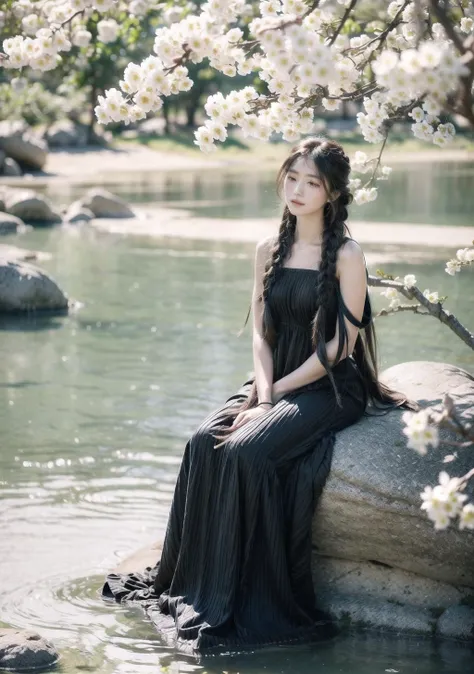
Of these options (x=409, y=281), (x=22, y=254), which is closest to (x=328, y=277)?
(x=409, y=281)

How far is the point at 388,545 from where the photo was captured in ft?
17.1

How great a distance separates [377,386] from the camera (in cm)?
566

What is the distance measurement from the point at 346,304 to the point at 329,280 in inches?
5.5

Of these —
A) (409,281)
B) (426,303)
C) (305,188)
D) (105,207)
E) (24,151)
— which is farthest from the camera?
(24,151)

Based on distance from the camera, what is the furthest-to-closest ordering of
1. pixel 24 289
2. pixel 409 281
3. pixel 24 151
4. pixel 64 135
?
pixel 64 135 < pixel 24 151 < pixel 24 289 < pixel 409 281

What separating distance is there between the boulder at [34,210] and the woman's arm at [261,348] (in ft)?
57.3

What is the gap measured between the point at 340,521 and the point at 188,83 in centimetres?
A: 210

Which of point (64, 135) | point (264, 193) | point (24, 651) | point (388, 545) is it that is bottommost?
point (24, 651)

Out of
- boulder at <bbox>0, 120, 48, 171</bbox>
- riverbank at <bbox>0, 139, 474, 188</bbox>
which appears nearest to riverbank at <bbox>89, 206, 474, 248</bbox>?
riverbank at <bbox>0, 139, 474, 188</bbox>

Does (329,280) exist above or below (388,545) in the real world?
above

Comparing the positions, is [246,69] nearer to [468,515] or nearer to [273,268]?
[273,268]

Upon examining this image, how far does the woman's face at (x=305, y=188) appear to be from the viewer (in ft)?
18.2

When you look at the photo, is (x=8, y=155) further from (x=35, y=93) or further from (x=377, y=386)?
(x=377, y=386)

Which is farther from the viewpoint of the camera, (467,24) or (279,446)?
(467,24)
